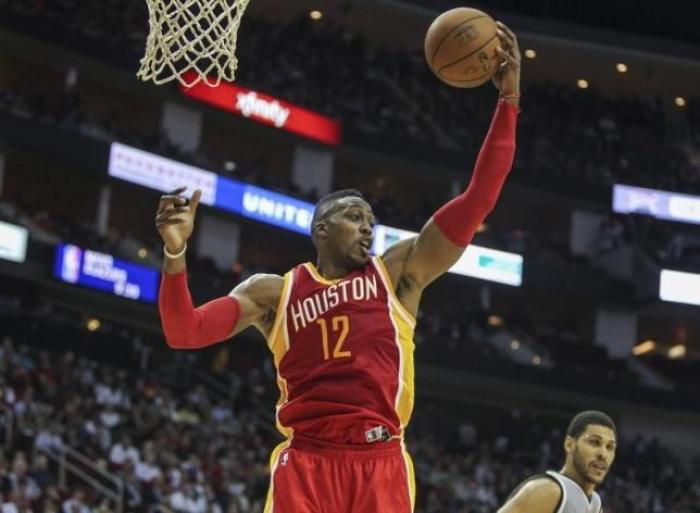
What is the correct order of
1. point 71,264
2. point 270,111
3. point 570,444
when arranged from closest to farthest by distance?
point 570,444 < point 71,264 < point 270,111

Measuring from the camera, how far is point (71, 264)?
24141 millimetres

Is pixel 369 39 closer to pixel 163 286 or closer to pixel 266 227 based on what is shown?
pixel 266 227

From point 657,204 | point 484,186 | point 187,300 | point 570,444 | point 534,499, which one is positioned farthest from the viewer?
point 657,204

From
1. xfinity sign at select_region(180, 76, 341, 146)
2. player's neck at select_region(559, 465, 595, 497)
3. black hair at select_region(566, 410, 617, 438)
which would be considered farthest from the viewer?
xfinity sign at select_region(180, 76, 341, 146)

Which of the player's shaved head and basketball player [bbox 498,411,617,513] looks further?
basketball player [bbox 498,411,617,513]

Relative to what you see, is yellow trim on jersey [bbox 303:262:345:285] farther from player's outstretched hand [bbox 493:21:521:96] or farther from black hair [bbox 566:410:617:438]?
black hair [bbox 566:410:617:438]

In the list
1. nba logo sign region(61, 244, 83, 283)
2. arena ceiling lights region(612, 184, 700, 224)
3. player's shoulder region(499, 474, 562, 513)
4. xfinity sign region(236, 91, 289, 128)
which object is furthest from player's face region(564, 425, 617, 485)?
arena ceiling lights region(612, 184, 700, 224)

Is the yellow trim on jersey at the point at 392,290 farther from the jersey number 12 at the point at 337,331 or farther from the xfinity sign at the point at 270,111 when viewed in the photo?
the xfinity sign at the point at 270,111

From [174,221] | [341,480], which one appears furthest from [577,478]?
[174,221]

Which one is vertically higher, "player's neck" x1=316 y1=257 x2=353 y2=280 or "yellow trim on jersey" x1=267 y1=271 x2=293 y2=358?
"player's neck" x1=316 y1=257 x2=353 y2=280

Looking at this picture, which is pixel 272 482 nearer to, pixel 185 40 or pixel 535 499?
pixel 535 499

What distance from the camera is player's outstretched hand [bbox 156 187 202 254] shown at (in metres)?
4.70

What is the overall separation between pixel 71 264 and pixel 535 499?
19.2 meters

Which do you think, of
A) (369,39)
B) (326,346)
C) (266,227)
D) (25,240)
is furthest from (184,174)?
(326,346)
